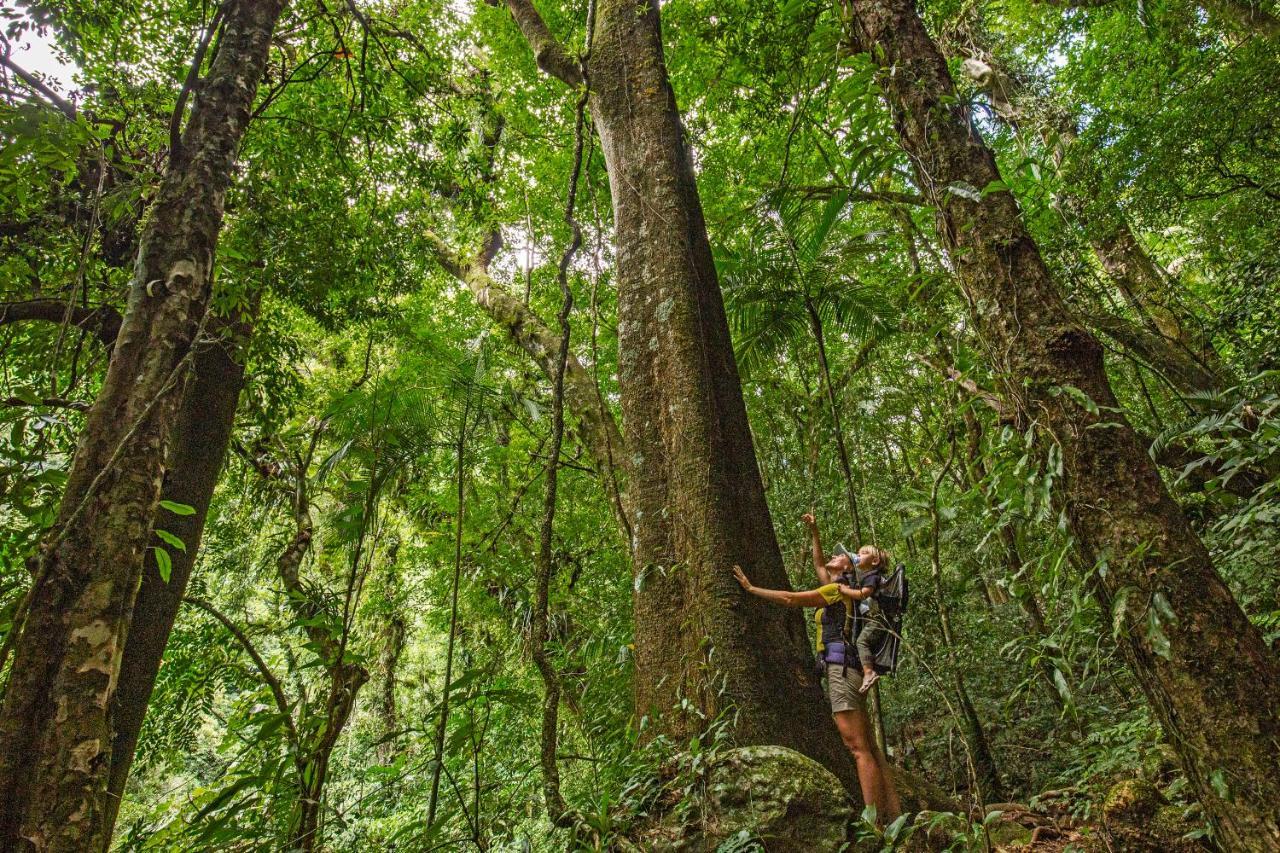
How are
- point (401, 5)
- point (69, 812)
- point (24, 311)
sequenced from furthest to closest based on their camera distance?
1. point (401, 5)
2. point (24, 311)
3. point (69, 812)

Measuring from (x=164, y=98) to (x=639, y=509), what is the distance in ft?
14.8

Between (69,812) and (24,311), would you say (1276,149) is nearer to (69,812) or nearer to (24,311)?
(69,812)

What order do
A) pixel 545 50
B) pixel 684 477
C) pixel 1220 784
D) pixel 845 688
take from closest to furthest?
pixel 1220 784 < pixel 684 477 < pixel 845 688 < pixel 545 50

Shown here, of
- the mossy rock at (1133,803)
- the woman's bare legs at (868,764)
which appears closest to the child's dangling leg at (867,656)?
the woman's bare legs at (868,764)

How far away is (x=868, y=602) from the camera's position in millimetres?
4141

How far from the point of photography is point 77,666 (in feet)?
5.10

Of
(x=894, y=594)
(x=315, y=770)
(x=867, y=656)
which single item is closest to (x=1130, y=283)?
(x=894, y=594)

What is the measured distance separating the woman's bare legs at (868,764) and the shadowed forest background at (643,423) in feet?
1.53

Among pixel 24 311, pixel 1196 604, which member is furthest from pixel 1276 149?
pixel 24 311

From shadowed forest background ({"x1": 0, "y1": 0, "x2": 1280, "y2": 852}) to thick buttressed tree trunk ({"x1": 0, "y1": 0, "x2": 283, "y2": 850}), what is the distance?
0.03 feet

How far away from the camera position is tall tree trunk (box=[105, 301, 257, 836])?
3607 millimetres

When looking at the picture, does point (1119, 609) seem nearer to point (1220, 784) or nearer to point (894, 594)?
point (1220, 784)

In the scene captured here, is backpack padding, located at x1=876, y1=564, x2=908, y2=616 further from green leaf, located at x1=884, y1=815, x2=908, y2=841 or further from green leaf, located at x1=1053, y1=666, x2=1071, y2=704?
green leaf, located at x1=1053, y1=666, x2=1071, y2=704

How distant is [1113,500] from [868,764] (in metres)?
2.28
